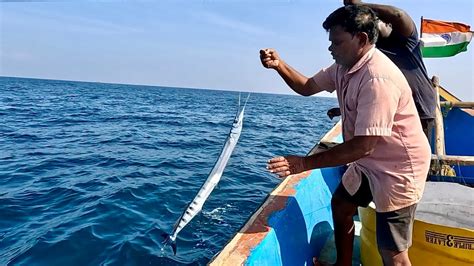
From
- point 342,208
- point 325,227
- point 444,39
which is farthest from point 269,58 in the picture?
point 444,39

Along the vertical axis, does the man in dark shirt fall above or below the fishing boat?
above

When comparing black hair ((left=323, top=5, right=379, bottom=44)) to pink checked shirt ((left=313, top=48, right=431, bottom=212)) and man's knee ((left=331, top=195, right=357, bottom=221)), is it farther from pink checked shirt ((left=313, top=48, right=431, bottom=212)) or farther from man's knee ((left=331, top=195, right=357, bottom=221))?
man's knee ((left=331, top=195, right=357, bottom=221))

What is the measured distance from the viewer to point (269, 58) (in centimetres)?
270

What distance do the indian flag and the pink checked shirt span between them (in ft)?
16.4

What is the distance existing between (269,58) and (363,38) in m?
0.95

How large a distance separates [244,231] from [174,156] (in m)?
6.99

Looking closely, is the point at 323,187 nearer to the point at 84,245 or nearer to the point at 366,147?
the point at 366,147

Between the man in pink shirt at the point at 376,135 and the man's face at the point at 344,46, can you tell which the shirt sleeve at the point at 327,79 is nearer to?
the man in pink shirt at the point at 376,135

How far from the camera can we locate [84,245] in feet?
13.9

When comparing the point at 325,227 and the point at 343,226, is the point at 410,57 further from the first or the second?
the point at 325,227

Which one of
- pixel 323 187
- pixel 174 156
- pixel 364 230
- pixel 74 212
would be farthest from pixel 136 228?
pixel 174 156

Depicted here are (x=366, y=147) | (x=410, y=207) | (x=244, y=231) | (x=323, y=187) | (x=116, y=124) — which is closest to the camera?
(x=366, y=147)

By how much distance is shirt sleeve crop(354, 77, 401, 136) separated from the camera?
1.76 m

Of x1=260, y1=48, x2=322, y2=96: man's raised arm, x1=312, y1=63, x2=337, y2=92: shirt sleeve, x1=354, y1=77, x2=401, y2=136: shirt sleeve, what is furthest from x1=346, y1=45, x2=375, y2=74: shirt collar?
x1=260, y1=48, x2=322, y2=96: man's raised arm
